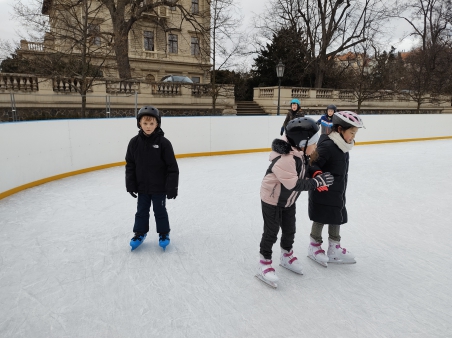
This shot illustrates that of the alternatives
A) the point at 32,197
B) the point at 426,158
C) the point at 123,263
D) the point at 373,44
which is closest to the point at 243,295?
the point at 123,263

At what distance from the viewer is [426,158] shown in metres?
8.47

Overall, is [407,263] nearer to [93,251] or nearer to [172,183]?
[172,183]

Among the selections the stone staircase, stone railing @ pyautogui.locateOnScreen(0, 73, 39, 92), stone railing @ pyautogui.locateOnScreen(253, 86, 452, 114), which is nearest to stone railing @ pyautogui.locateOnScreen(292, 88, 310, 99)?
stone railing @ pyautogui.locateOnScreen(253, 86, 452, 114)

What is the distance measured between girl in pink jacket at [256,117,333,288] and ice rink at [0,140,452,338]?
0.57 feet

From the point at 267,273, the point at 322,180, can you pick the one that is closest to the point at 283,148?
the point at 322,180

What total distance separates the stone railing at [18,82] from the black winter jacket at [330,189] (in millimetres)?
11316

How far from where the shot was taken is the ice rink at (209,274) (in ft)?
6.87

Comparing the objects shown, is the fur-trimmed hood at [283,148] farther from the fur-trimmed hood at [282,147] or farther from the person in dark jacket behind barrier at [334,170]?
the person in dark jacket behind barrier at [334,170]

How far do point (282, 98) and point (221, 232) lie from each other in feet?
51.3

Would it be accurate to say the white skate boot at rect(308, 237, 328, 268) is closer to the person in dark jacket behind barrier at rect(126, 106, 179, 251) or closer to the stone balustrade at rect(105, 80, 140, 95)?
the person in dark jacket behind barrier at rect(126, 106, 179, 251)

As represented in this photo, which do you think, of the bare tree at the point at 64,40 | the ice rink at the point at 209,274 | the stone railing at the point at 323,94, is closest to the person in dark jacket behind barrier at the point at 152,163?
the ice rink at the point at 209,274

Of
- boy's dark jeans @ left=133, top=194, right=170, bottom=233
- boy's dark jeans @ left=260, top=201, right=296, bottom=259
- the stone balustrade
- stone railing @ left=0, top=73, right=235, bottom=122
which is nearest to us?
boy's dark jeans @ left=260, top=201, right=296, bottom=259

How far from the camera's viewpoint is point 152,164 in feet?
9.70

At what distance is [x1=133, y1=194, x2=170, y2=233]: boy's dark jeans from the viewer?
3096mm
